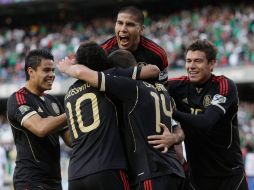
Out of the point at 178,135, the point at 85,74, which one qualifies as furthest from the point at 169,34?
the point at 85,74

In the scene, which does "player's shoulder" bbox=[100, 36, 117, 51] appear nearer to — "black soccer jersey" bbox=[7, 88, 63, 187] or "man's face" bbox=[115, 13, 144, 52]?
"man's face" bbox=[115, 13, 144, 52]

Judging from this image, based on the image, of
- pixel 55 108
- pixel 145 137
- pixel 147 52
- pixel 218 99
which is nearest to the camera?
pixel 145 137

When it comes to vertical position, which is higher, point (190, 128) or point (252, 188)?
point (190, 128)

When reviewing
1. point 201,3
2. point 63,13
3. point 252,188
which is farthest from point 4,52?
point 252,188

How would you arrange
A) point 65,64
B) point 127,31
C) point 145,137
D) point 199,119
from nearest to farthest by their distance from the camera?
1. point 145,137
2. point 65,64
3. point 199,119
4. point 127,31

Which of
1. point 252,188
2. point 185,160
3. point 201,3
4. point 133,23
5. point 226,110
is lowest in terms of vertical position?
point 252,188

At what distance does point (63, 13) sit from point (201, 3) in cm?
828

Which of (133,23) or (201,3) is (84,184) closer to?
(133,23)

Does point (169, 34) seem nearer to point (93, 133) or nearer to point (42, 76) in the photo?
point (42, 76)

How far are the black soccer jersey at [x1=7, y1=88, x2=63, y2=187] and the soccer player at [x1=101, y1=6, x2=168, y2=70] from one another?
3.37ft

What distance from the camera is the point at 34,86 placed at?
689 centimetres

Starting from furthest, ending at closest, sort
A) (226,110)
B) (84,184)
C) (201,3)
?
(201,3) < (226,110) < (84,184)

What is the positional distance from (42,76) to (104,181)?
6.58 feet

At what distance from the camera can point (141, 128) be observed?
17.5 ft
